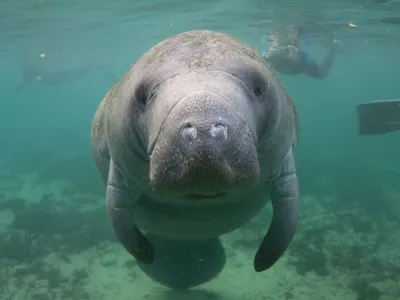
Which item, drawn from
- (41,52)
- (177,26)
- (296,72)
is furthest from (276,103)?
(41,52)

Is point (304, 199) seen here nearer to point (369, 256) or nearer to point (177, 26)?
point (369, 256)

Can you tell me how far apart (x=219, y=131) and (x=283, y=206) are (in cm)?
153

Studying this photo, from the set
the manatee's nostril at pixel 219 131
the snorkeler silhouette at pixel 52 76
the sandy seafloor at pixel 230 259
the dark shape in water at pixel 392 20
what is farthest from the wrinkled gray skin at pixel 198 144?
the snorkeler silhouette at pixel 52 76

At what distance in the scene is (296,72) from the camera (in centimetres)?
1379

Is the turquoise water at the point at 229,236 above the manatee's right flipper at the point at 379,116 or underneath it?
underneath

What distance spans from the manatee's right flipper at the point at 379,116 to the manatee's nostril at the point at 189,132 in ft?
24.4

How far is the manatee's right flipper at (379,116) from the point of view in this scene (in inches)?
332

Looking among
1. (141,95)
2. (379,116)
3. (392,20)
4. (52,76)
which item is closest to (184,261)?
(141,95)

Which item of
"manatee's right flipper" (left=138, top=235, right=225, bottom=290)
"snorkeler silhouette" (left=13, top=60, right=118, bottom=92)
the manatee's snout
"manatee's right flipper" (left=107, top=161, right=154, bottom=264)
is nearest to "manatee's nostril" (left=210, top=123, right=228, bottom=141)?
the manatee's snout

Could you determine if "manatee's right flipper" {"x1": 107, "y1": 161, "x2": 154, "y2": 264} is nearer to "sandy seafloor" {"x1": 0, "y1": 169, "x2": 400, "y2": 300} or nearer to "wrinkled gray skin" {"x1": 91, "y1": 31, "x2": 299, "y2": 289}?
"wrinkled gray skin" {"x1": 91, "y1": 31, "x2": 299, "y2": 289}

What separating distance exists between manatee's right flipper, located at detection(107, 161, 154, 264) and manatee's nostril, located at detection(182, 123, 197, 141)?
1367mm

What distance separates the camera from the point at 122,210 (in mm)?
3117

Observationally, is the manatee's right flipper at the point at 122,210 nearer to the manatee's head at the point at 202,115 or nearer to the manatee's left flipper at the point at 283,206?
the manatee's head at the point at 202,115

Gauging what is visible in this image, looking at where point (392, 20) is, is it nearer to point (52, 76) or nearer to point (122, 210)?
→ point (122, 210)
